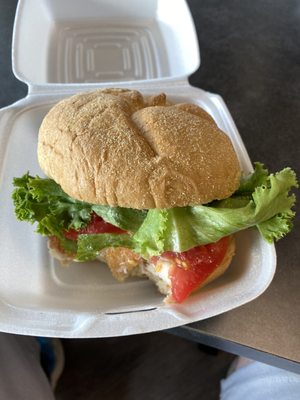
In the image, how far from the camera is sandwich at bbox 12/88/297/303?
74 centimetres

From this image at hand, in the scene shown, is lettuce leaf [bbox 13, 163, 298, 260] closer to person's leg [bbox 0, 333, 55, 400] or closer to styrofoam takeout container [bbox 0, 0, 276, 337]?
styrofoam takeout container [bbox 0, 0, 276, 337]

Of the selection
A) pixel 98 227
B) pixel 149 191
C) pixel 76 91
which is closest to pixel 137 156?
pixel 149 191

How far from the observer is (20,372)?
1.12 metres

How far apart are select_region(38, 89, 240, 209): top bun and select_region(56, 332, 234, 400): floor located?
2.81ft

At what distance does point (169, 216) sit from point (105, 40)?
921 mm

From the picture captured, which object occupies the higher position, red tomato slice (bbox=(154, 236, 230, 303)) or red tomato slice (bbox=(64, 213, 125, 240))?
red tomato slice (bbox=(64, 213, 125, 240))

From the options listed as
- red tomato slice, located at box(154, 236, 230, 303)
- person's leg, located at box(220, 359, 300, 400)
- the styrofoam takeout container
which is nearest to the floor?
person's leg, located at box(220, 359, 300, 400)

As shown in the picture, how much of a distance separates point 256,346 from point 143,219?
0.30 m

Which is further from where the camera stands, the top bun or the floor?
the floor

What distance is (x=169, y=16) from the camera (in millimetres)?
1469

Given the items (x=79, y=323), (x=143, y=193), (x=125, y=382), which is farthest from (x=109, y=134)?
(x=125, y=382)

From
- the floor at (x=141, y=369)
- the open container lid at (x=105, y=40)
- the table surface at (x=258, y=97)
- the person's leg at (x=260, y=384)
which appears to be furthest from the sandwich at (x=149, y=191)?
the floor at (x=141, y=369)

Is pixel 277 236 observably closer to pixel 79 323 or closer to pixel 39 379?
pixel 79 323

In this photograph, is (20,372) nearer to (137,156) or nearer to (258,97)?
(137,156)
